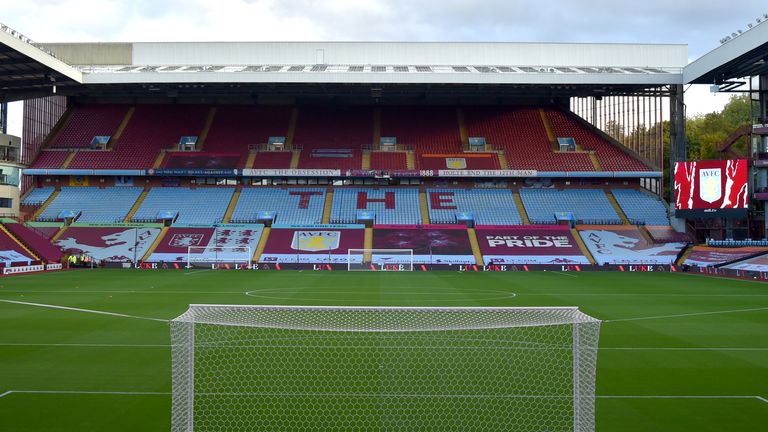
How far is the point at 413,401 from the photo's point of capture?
978 cm

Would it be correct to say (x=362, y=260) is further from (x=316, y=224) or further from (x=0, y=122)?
(x=0, y=122)

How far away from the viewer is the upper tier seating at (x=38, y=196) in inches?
2030

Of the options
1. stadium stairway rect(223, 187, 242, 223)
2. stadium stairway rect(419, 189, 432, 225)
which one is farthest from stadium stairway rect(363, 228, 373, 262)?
stadium stairway rect(223, 187, 242, 223)

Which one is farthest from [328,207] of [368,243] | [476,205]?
[476,205]

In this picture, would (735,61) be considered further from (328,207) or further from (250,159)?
(250,159)

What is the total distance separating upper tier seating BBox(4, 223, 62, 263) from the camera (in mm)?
40656

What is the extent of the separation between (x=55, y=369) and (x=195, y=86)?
140 feet

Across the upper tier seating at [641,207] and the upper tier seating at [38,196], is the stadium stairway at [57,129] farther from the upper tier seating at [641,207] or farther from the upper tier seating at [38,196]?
the upper tier seating at [641,207]

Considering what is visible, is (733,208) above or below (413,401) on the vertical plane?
above

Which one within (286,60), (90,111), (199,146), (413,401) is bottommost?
(413,401)

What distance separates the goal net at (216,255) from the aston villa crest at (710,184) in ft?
99.8

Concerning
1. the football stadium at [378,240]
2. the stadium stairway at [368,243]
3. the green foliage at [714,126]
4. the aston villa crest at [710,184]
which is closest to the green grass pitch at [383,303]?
the football stadium at [378,240]

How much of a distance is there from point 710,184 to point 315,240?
27.1m

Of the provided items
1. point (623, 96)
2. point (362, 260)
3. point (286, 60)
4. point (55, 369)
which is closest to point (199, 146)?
point (286, 60)
